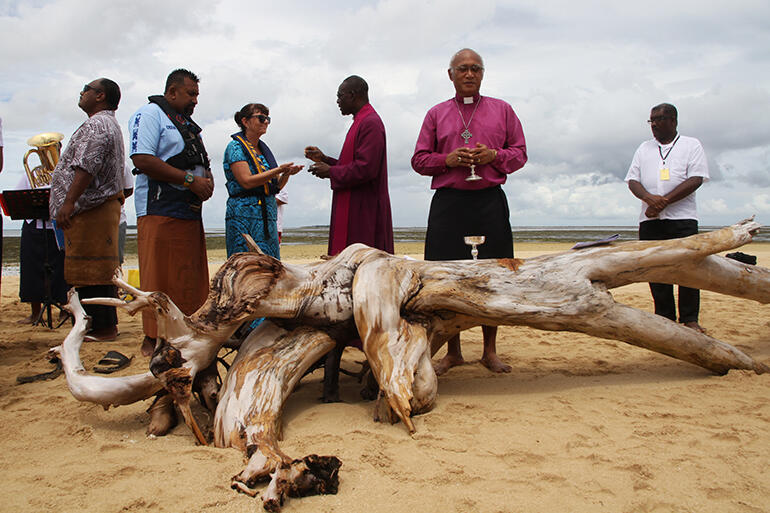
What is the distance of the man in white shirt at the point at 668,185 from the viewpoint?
16.8 ft

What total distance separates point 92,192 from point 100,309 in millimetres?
1188

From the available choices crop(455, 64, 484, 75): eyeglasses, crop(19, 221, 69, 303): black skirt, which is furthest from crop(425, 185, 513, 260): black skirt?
crop(19, 221, 69, 303): black skirt

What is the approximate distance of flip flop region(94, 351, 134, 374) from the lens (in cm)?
412

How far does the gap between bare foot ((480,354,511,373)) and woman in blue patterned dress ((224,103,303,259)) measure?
194 centimetres

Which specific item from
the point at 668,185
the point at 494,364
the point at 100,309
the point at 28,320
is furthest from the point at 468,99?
the point at 28,320

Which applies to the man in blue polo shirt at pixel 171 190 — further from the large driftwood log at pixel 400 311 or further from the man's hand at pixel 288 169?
the large driftwood log at pixel 400 311

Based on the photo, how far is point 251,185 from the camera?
4.31 meters

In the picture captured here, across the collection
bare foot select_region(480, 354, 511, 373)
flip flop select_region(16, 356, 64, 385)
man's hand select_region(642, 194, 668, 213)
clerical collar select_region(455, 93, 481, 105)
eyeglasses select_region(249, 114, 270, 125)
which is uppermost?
clerical collar select_region(455, 93, 481, 105)

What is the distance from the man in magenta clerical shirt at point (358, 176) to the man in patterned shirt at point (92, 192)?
176 centimetres

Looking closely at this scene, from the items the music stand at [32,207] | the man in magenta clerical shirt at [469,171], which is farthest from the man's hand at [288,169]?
the music stand at [32,207]

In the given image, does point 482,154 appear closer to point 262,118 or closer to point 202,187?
point 262,118

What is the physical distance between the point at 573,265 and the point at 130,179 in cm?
440

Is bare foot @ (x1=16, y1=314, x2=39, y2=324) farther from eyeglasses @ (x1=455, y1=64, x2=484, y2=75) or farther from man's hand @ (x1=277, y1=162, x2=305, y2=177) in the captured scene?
eyeglasses @ (x1=455, y1=64, x2=484, y2=75)

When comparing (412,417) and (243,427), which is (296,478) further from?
(412,417)
